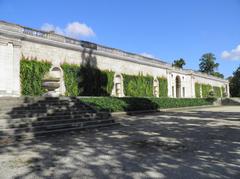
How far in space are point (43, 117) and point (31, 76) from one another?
406 inches

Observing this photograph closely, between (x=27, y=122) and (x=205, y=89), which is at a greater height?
(x=205, y=89)

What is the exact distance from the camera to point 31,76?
63.6 ft

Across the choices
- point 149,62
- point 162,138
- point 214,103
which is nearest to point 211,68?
point 214,103

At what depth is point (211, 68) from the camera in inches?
3167

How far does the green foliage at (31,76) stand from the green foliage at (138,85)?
11.7 meters

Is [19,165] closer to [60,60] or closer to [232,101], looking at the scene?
[60,60]

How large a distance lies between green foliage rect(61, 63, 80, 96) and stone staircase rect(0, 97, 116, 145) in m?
8.70

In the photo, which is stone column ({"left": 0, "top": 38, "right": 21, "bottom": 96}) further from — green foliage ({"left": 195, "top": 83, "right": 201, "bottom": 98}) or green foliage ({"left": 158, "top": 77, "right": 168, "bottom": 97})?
green foliage ({"left": 195, "top": 83, "right": 201, "bottom": 98})

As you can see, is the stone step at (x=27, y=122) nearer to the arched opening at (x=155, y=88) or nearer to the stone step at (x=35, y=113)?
the stone step at (x=35, y=113)

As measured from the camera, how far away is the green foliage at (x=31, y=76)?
18906 mm

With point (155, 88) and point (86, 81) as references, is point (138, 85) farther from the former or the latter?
point (86, 81)

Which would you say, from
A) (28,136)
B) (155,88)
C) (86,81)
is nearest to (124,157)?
(28,136)

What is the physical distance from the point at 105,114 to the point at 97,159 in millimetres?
6868

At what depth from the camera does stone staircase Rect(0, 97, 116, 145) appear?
8633mm
